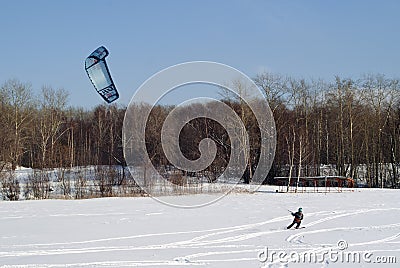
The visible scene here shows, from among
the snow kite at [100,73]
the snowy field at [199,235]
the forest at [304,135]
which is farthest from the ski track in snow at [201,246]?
the forest at [304,135]

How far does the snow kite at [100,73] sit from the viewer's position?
11.9 metres

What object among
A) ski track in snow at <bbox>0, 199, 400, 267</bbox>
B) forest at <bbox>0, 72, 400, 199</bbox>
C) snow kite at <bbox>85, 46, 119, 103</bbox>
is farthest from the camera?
forest at <bbox>0, 72, 400, 199</bbox>

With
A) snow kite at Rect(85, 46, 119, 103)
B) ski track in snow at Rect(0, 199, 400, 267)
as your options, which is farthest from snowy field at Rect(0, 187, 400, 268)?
snow kite at Rect(85, 46, 119, 103)

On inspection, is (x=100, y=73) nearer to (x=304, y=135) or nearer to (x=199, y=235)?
(x=199, y=235)

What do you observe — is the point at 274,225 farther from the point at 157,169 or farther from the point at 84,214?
the point at 157,169

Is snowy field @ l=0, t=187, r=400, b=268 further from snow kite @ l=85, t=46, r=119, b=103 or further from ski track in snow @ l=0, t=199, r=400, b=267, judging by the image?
snow kite @ l=85, t=46, r=119, b=103

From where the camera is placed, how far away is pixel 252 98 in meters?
34.5

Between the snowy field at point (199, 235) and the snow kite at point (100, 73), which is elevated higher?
the snow kite at point (100, 73)

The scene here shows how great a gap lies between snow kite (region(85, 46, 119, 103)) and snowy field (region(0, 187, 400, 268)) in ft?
12.0

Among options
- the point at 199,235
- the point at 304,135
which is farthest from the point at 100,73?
the point at 304,135

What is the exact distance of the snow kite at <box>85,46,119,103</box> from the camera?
11.9m

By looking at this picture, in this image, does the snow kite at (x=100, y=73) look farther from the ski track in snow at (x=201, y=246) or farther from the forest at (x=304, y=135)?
the forest at (x=304, y=135)

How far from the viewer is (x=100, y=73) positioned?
12.3 m

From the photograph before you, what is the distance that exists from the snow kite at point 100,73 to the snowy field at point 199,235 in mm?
3650
